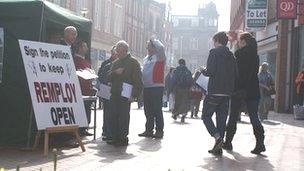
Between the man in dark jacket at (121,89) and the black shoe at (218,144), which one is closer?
the black shoe at (218,144)

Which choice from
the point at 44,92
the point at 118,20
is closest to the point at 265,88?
the point at 44,92

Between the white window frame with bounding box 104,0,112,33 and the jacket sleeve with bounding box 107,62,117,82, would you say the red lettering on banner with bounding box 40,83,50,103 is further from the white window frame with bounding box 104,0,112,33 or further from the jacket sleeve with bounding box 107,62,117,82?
the white window frame with bounding box 104,0,112,33

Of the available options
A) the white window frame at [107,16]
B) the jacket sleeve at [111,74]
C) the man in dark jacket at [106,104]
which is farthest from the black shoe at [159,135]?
the white window frame at [107,16]

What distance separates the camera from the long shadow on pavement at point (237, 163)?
7949 mm

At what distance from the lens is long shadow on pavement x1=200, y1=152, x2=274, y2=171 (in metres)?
7.95

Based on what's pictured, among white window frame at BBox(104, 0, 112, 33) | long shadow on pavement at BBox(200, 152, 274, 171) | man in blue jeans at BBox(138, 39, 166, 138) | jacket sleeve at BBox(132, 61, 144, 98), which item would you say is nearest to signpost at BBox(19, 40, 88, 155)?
jacket sleeve at BBox(132, 61, 144, 98)

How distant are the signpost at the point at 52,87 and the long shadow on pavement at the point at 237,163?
200 cm

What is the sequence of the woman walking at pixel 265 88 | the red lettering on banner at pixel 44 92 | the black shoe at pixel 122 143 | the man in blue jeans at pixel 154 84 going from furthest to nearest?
1. the woman walking at pixel 265 88
2. the man in blue jeans at pixel 154 84
3. the black shoe at pixel 122 143
4. the red lettering on banner at pixel 44 92

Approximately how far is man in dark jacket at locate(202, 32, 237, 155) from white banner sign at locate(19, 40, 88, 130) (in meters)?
1.84

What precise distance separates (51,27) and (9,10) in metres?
0.93

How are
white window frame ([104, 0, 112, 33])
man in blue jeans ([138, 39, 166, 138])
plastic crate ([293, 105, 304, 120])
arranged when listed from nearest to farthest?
man in blue jeans ([138, 39, 166, 138]), plastic crate ([293, 105, 304, 120]), white window frame ([104, 0, 112, 33])

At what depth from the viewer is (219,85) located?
9.18 m

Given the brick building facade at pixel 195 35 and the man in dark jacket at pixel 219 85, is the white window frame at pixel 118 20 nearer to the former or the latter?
the man in dark jacket at pixel 219 85

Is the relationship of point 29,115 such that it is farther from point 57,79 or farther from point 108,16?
point 108,16
